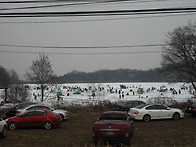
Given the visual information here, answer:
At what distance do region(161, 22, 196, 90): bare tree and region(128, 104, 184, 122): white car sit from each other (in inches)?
610

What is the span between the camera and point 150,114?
18.1m

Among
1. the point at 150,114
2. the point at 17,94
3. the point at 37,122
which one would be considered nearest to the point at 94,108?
the point at 150,114

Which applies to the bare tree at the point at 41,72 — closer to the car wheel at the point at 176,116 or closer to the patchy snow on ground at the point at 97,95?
the patchy snow on ground at the point at 97,95

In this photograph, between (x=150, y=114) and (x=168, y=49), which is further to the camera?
(x=168, y=49)

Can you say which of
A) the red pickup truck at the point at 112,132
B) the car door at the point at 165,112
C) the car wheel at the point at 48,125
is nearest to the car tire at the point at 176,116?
the car door at the point at 165,112

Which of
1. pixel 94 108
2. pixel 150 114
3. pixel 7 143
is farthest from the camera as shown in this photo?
pixel 94 108

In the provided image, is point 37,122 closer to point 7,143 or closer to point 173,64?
point 7,143

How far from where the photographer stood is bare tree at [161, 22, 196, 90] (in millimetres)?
32656

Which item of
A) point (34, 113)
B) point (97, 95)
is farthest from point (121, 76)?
point (34, 113)

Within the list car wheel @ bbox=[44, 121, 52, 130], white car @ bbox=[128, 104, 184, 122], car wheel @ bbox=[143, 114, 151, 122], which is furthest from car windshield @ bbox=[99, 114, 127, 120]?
car wheel @ bbox=[143, 114, 151, 122]

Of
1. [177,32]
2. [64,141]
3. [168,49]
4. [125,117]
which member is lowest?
[64,141]

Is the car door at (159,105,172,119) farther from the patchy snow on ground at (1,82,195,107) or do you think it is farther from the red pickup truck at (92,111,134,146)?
the red pickup truck at (92,111,134,146)

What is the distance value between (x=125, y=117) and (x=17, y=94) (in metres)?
34.6

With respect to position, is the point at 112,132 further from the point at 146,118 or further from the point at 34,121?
the point at 146,118
